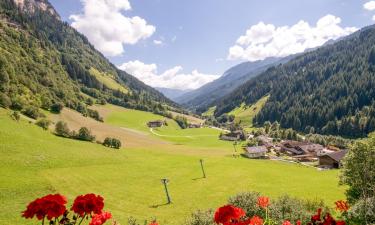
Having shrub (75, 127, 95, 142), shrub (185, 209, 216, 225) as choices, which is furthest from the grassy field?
shrub (185, 209, 216, 225)

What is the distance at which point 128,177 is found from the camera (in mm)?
78438

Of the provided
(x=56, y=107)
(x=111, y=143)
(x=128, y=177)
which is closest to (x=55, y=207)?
(x=128, y=177)

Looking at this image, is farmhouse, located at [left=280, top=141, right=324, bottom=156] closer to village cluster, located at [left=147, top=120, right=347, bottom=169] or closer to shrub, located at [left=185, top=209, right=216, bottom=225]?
village cluster, located at [left=147, top=120, right=347, bottom=169]

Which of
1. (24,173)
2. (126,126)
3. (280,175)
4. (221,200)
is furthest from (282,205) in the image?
(126,126)

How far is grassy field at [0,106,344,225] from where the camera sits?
2238 inches

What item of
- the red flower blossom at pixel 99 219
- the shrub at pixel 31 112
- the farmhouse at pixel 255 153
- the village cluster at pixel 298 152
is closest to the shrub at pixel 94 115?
the shrub at pixel 31 112

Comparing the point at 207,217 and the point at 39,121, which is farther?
the point at 39,121

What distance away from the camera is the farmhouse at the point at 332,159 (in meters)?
109

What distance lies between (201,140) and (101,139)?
2703 inches

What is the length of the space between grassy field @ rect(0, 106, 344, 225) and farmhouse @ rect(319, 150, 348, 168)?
15747 millimetres

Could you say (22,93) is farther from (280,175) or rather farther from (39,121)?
(280,175)

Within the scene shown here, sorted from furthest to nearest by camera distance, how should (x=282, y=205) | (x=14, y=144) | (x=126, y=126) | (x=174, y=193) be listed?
(x=126, y=126) → (x=14, y=144) → (x=174, y=193) → (x=282, y=205)

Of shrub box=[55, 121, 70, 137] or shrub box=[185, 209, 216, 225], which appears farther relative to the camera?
shrub box=[55, 121, 70, 137]

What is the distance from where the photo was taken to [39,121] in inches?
4001
